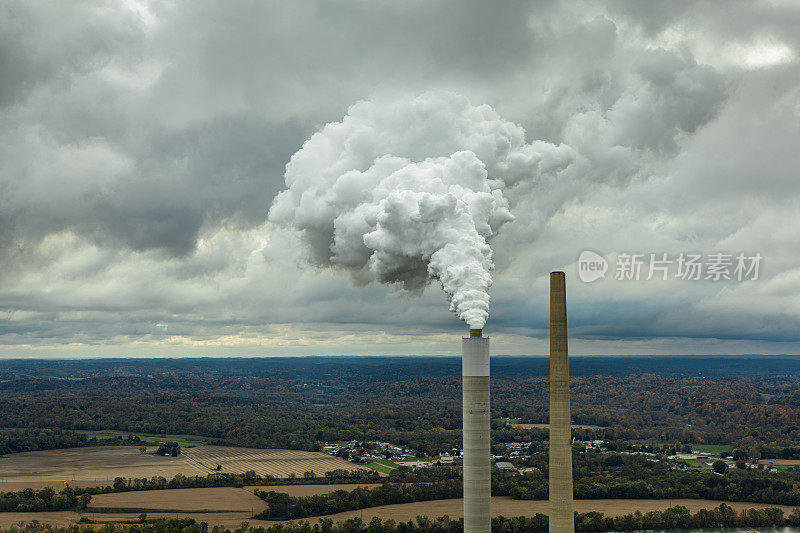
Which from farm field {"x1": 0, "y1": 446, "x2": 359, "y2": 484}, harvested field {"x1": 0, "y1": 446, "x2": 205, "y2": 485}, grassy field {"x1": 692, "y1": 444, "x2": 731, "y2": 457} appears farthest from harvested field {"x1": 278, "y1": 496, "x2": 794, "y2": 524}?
grassy field {"x1": 692, "y1": 444, "x2": 731, "y2": 457}

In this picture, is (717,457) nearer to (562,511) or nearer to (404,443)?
(404,443)

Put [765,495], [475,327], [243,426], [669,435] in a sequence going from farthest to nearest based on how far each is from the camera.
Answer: [243,426] → [669,435] → [765,495] → [475,327]

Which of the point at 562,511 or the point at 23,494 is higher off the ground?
the point at 562,511

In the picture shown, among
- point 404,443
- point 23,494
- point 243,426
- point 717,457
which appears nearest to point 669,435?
point 717,457

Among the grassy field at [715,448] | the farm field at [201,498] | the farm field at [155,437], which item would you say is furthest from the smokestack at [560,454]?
the farm field at [155,437]

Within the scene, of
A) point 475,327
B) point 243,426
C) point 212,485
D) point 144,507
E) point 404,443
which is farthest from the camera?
point 243,426

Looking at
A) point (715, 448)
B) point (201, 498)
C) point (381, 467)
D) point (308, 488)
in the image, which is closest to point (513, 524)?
point (308, 488)

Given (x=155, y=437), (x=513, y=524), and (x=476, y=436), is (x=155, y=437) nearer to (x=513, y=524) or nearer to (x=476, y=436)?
(x=513, y=524)
